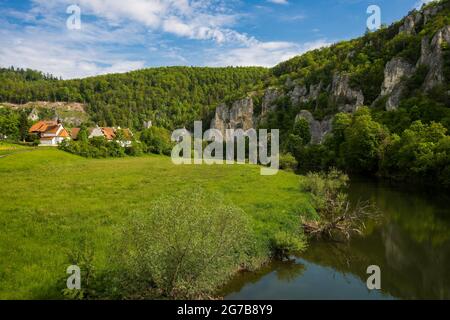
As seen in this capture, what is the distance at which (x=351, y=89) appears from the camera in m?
112

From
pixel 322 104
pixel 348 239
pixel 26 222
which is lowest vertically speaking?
pixel 348 239

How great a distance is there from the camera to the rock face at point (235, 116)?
551ft

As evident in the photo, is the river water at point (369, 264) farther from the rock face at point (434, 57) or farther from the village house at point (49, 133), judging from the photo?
the village house at point (49, 133)

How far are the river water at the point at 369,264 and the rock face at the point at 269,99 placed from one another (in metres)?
125

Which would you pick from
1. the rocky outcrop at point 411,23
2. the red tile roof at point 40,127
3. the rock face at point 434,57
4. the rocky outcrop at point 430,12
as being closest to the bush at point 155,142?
the red tile roof at point 40,127

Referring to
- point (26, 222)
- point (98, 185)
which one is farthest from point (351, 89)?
point (26, 222)

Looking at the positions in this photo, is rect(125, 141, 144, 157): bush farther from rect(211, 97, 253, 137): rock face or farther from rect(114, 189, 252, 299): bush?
rect(211, 97, 253, 137): rock face

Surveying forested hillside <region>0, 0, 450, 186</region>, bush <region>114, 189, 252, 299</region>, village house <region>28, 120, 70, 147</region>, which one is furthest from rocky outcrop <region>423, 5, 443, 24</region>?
bush <region>114, 189, 252, 299</region>

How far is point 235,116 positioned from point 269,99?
2086 centimetres

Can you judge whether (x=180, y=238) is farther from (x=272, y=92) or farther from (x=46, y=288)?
(x=272, y=92)

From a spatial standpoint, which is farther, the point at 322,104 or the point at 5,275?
the point at 322,104

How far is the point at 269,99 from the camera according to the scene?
522 feet

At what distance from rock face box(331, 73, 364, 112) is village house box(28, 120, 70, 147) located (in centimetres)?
7865

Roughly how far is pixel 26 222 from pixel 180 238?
523 inches
